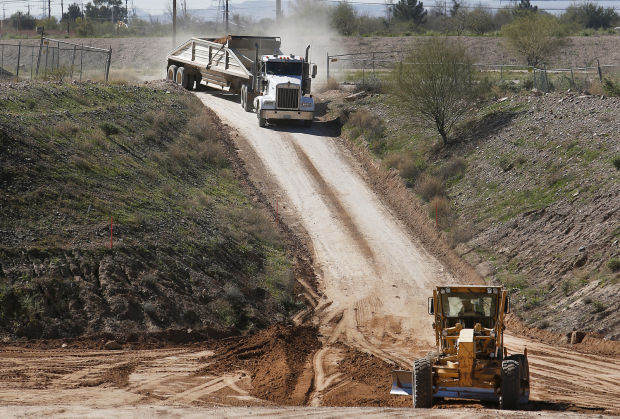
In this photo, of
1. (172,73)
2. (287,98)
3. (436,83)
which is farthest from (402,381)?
(172,73)

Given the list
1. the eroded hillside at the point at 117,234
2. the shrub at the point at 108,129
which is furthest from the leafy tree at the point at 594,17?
the shrub at the point at 108,129

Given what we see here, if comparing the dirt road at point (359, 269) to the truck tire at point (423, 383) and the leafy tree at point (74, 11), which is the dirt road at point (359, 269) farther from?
the leafy tree at point (74, 11)

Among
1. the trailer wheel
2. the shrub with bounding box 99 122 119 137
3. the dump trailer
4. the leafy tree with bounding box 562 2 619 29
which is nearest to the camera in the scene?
the shrub with bounding box 99 122 119 137

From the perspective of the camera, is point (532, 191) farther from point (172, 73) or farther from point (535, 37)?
point (535, 37)

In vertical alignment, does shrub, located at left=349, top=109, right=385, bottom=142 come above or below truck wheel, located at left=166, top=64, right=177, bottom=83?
below

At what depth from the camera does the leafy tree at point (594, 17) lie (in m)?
93.5

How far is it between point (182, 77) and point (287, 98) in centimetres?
961

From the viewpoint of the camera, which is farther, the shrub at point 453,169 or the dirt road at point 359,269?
the shrub at point 453,169

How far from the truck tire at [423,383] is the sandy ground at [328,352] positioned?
36 cm

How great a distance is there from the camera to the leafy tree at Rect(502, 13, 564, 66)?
166 feet

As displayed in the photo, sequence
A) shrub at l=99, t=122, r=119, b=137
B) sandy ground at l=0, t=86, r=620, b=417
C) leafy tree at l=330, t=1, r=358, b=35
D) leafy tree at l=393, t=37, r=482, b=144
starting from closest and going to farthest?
sandy ground at l=0, t=86, r=620, b=417
shrub at l=99, t=122, r=119, b=137
leafy tree at l=393, t=37, r=482, b=144
leafy tree at l=330, t=1, r=358, b=35

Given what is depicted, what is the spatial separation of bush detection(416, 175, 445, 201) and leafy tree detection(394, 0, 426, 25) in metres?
72.9

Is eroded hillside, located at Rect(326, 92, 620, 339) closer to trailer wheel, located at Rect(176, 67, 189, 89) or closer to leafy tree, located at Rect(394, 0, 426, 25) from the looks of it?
trailer wheel, located at Rect(176, 67, 189, 89)

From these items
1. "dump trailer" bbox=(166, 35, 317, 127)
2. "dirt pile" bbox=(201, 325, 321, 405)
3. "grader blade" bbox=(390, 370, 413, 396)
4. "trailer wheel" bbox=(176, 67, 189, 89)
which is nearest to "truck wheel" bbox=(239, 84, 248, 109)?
"dump trailer" bbox=(166, 35, 317, 127)
